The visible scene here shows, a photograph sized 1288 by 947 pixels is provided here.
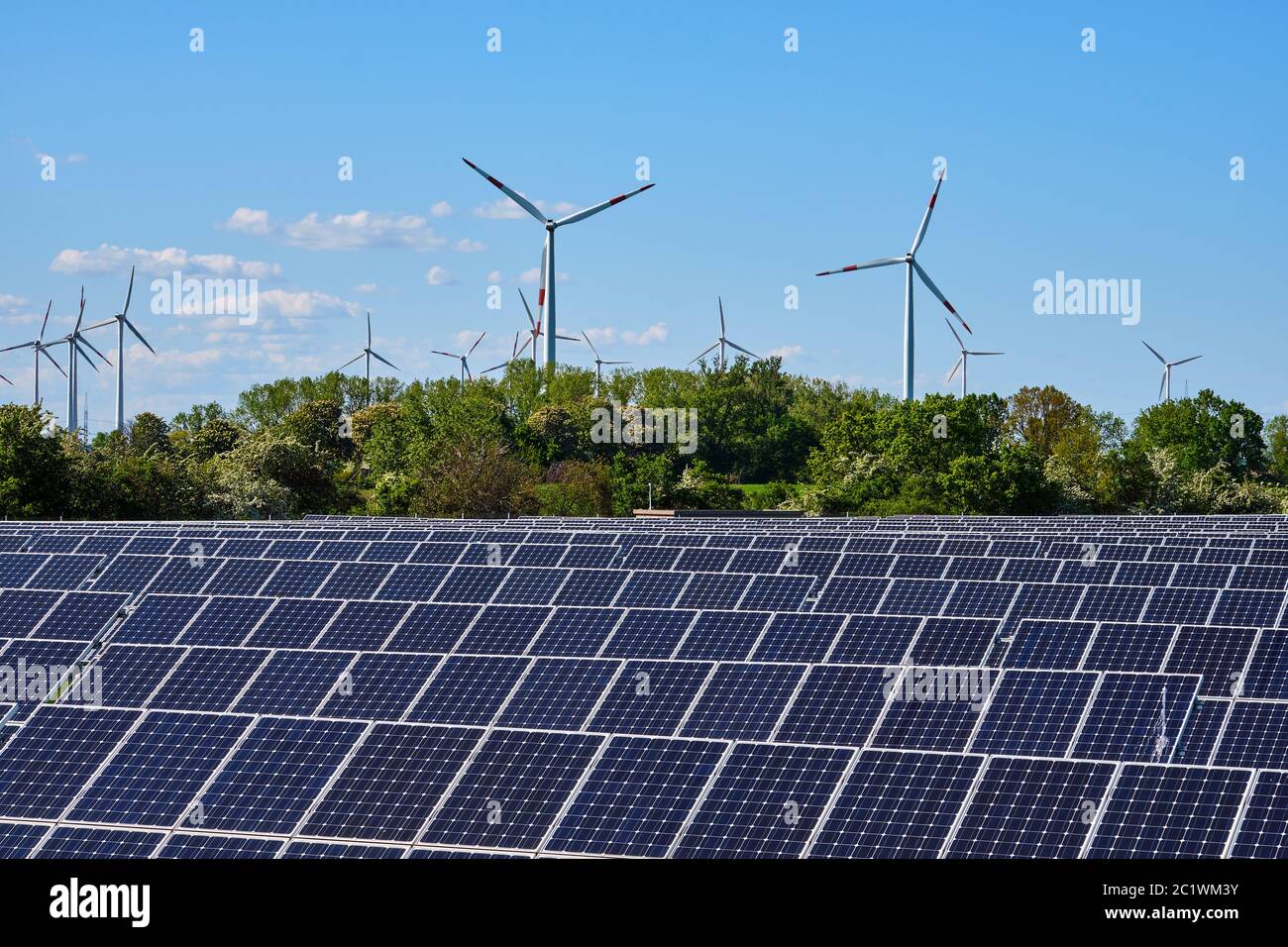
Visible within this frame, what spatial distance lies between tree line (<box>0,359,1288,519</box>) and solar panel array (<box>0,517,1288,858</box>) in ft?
198

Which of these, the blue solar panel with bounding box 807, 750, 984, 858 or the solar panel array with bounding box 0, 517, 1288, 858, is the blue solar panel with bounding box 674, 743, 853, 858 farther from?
the blue solar panel with bounding box 807, 750, 984, 858

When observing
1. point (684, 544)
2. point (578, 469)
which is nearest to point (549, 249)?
point (578, 469)

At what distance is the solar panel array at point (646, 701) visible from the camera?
23.4 m

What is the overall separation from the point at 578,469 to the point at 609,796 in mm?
106762

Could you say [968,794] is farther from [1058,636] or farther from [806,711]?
[1058,636]

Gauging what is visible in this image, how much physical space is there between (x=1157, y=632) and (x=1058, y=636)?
2222 mm

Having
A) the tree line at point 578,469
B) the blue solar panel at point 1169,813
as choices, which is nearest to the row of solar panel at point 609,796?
the blue solar panel at point 1169,813

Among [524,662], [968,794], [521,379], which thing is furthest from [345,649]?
A: [521,379]

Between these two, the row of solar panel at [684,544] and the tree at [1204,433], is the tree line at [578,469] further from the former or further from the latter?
the row of solar panel at [684,544]

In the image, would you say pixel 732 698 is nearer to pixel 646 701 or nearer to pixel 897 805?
pixel 646 701

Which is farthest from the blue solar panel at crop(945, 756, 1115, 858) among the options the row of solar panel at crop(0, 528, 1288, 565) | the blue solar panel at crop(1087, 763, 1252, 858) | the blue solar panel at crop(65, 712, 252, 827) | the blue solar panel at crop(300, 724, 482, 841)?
the row of solar panel at crop(0, 528, 1288, 565)

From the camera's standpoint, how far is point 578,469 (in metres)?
131

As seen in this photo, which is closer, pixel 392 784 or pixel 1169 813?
pixel 1169 813

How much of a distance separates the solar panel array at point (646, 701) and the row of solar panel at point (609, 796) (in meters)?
0.05
